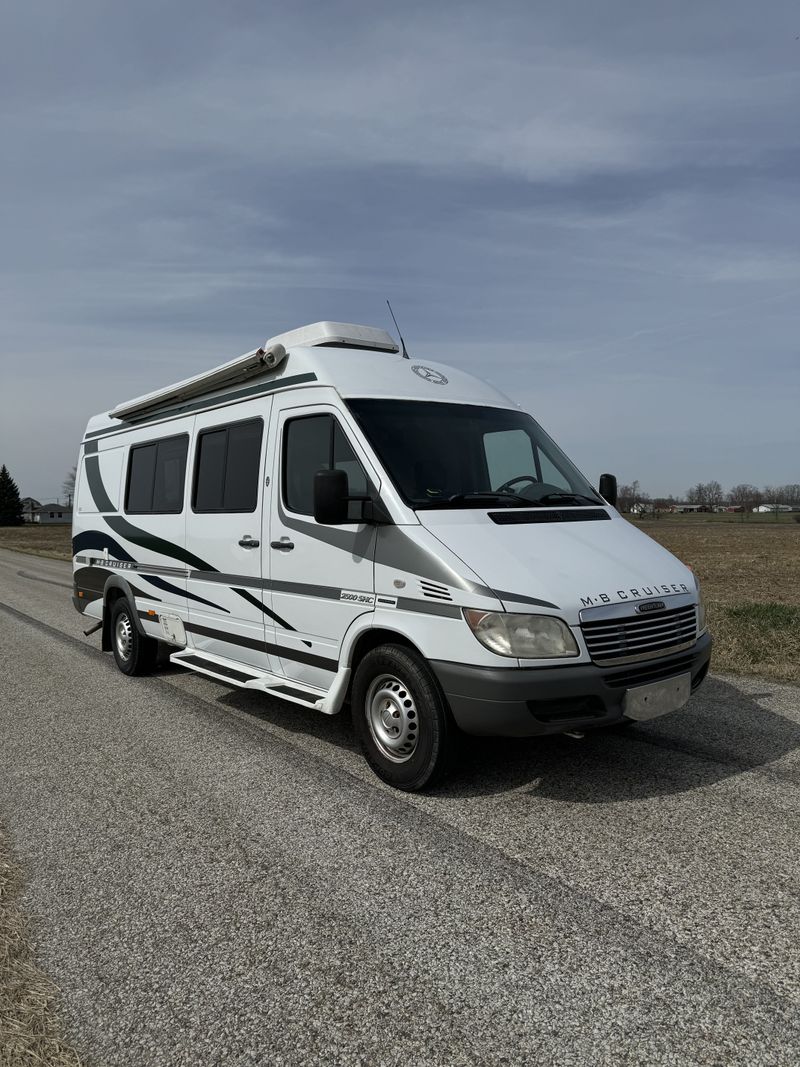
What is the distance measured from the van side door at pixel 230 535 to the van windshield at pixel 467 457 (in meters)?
1.15

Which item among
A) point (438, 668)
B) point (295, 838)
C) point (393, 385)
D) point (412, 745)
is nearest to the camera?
point (295, 838)

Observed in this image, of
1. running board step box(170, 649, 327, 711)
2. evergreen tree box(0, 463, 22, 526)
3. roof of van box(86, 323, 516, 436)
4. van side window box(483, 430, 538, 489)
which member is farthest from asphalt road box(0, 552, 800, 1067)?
evergreen tree box(0, 463, 22, 526)

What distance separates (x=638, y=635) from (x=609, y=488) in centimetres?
194

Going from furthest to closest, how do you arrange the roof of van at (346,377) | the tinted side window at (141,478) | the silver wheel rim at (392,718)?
the tinted side window at (141,478)
the roof of van at (346,377)
the silver wheel rim at (392,718)

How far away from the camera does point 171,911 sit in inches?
125

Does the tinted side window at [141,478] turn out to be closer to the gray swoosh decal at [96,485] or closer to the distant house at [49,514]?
the gray swoosh decal at [96,485]

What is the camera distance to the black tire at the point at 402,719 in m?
4.15

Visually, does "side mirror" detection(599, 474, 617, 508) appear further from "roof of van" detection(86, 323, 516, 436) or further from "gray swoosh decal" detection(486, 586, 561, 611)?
"gray swoosh decal" detection(486, 586, 561, 611)

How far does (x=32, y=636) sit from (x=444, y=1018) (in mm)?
9440

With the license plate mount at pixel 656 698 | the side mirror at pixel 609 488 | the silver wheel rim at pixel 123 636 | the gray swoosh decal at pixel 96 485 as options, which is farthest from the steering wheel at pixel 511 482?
the gray swoosh decal at pixel 96 485

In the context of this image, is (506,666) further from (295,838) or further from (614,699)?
(295,838)

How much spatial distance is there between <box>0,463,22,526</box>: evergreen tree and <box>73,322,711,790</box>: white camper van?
101529 millimetres

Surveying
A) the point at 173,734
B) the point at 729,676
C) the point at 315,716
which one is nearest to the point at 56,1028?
the point at 173,734

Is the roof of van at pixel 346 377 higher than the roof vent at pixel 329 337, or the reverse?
the roof vent at pixel 329 337
